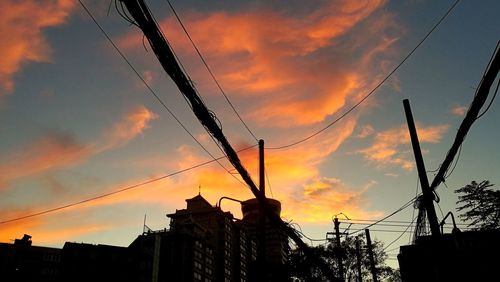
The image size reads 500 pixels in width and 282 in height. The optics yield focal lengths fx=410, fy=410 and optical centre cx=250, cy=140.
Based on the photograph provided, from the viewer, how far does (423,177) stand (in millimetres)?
14852

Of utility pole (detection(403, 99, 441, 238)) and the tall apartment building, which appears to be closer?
utility pole (detection(403, 99, 441, 238))

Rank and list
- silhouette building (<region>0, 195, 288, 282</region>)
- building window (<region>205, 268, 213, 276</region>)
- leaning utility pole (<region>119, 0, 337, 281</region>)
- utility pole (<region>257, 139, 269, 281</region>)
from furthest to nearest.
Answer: building window (<region>205, 268, 213, 276</region>)
silhouette building (<region>0, 195, 288, 282</region>)
utility pole (<region>257, 139, 269, 281</region>)
leaning utility pole (<region>119, 0, 337, 281</region>)

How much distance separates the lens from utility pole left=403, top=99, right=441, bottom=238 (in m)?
13.5

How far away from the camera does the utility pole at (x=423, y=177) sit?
13472 millimetres

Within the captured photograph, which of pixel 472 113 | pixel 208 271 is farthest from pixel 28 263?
pixel 472 113

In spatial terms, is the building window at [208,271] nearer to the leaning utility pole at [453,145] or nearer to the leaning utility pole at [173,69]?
the leaning utility pole at [453,145]

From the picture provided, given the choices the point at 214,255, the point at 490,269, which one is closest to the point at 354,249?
the point at 490,269

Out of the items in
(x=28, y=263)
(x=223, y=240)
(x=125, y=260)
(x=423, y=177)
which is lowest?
(x=423, y=177)

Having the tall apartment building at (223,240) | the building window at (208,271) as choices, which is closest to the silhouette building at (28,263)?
the tall apartment building at (223,240)

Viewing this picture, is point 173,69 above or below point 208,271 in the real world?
below

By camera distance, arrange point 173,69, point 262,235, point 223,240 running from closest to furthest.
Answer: point 173,69
point 262,235
point 223,240

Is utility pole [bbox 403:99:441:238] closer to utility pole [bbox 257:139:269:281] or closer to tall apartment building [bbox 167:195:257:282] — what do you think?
utility pole [bbox 257:139:269:281]

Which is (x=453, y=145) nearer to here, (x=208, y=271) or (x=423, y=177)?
(x=423, y=177)

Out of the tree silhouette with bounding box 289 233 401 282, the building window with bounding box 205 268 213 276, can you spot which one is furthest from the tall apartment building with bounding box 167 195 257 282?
the tree silhouette with bounding box 289 233 401 282
